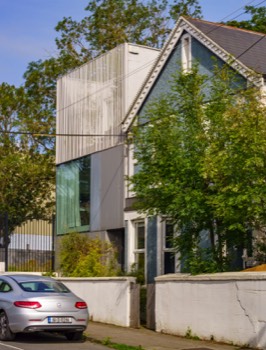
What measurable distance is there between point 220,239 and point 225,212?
1.82 meters

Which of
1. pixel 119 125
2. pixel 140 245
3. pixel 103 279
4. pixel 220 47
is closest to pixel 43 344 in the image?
pixel 103 279

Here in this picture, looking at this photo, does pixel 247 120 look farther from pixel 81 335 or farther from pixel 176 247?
pixel 81 335

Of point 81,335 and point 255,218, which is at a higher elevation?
point 255,218

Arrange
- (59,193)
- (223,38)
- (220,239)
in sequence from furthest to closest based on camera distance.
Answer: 1. (59,193)
2. (223,38)
3. (220,239)

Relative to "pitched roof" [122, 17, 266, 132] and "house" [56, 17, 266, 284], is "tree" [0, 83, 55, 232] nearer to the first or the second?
"house" [56, 17, 266, 284]

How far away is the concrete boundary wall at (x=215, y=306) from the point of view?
14.5 metres

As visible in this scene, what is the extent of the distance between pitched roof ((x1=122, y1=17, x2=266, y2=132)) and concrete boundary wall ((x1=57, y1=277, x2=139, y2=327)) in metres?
6.27

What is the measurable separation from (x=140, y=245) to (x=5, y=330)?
10.0m

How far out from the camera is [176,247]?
730 inches

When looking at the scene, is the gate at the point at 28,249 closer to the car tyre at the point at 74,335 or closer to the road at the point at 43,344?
the road at the point at 43,344

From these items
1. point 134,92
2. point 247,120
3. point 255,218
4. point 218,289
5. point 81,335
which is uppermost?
point 134,92

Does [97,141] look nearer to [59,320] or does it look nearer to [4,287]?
[4,287]

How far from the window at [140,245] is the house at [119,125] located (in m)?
0.03

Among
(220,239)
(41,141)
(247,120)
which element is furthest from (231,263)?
(41,141)
